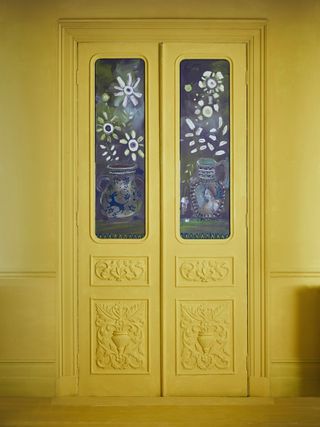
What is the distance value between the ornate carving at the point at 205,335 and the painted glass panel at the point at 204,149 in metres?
0.52

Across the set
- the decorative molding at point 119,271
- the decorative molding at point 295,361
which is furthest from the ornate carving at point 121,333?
the decorative molding at point 295,361

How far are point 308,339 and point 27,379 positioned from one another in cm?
205

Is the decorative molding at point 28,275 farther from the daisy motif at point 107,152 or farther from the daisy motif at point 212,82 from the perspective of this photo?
the daisy motif at point 212,82

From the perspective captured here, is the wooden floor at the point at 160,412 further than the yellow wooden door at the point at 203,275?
No

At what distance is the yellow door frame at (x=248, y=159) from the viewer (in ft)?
13.9

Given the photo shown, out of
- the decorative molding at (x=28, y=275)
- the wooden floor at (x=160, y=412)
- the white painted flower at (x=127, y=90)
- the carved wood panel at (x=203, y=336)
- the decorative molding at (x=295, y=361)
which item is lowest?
the wooden floor at (x=160, y=412)

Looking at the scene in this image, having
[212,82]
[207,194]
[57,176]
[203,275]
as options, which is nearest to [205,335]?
[203,275]

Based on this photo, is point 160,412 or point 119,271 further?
point 119,271

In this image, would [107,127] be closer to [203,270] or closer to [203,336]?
[203,270]

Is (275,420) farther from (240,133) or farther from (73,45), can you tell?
(73,45)

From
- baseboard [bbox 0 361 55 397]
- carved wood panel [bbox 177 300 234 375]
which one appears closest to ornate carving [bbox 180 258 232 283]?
carved wood panel [bbox 177 300 234 375]

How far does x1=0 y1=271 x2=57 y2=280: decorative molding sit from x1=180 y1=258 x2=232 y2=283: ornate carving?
3.10 feet

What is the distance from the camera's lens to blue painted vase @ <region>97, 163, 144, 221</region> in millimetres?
4285

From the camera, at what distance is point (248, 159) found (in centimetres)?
427
